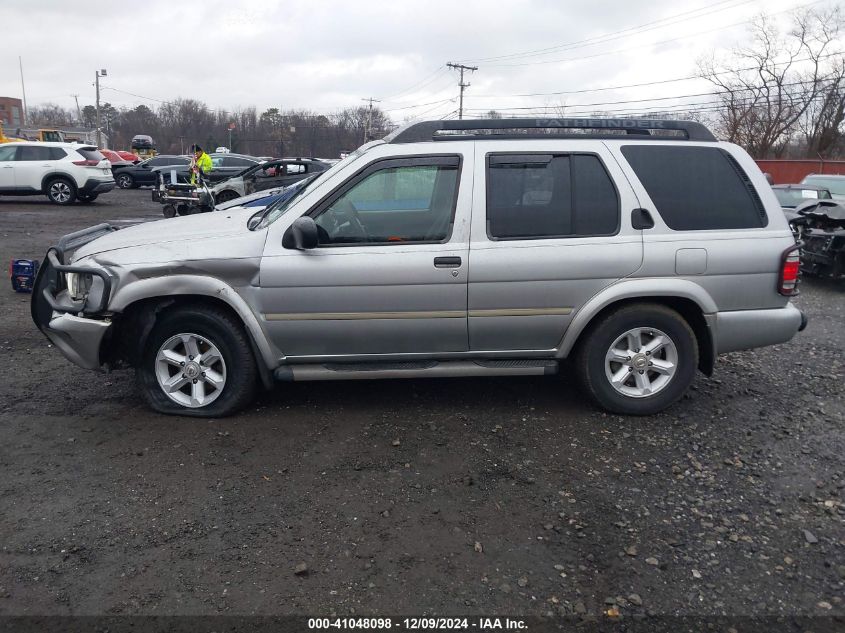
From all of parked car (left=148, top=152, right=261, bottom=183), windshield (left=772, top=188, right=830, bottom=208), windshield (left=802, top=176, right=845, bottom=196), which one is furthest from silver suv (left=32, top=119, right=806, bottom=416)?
parked car (left=148, top=152, right=261, bottom=183)

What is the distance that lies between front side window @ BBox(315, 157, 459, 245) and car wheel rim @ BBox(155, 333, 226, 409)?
110 cm

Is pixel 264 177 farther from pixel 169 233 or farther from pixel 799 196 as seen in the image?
pixel 169 233

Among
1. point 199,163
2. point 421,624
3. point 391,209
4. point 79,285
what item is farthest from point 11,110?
point 421,624

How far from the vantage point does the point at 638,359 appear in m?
4.63

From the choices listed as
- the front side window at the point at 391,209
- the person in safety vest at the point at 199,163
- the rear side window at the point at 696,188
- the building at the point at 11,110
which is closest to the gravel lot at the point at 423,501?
the front side window at the point at 391,209

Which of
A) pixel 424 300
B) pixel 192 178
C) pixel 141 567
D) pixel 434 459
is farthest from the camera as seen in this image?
pixel 192 178

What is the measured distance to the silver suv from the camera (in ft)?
14.3

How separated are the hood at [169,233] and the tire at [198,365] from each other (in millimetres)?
489

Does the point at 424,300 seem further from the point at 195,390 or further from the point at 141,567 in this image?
the point at 141,567

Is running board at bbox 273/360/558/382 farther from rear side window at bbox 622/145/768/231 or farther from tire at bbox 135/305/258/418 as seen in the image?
rear side window at bbox 622/145/768/231

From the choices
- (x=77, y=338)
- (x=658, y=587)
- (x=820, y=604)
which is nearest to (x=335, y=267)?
(x=77, y=338)

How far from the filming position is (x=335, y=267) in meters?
4.32

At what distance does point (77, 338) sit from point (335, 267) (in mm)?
1764

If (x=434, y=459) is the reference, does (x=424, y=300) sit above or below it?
above
